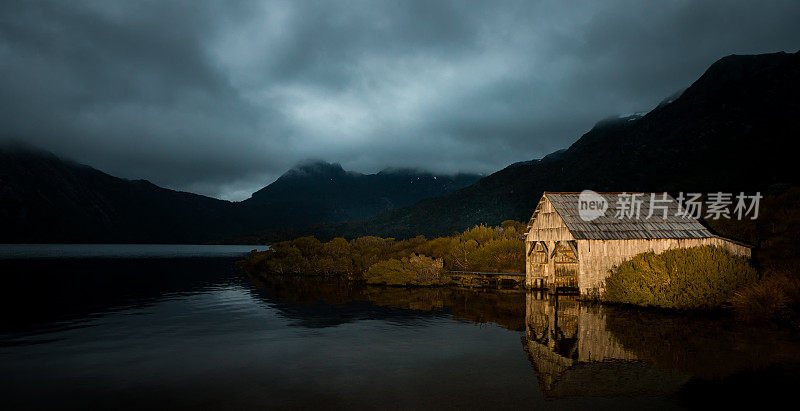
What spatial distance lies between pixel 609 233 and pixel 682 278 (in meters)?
4.64

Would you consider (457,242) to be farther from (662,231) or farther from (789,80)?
(789,80)

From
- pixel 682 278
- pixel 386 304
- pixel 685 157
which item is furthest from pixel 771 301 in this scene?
pixel 685 157

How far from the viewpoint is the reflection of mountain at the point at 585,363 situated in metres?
11.8

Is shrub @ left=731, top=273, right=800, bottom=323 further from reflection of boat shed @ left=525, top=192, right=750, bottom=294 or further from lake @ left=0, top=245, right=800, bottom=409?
reflection of boat shed @ left=525, top=192, right=750, bottom=294

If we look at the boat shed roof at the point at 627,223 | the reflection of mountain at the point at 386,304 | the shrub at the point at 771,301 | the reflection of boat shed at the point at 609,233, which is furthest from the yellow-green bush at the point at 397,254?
the shrub at the point at 771,301

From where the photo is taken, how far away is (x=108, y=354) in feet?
54.4

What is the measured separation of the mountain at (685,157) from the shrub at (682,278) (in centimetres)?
6394

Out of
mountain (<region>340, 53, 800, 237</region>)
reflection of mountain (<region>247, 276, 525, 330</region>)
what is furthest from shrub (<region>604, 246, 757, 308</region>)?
mountain (<region>340, 53, 800, 237</region>)

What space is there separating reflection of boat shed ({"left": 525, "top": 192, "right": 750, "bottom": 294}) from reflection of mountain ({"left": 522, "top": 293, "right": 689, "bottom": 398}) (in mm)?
4889

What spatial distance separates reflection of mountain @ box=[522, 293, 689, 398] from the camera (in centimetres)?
1177

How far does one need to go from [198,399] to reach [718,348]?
57.0 feet

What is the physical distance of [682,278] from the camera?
22797 millimetres

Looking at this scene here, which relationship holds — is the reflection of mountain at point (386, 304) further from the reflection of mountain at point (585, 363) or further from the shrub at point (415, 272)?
the reflection of mountain at point (585, 363)

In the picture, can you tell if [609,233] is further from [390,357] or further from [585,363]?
[390,357]
